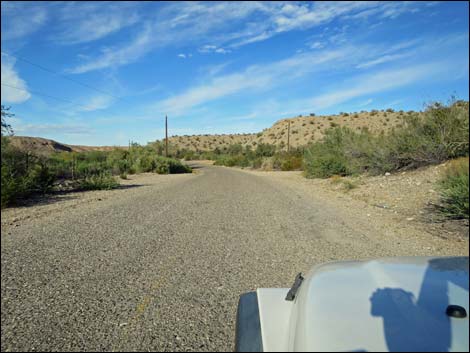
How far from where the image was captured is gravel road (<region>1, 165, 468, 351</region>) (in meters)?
2.68

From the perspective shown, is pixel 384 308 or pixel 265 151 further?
pixel 265 151

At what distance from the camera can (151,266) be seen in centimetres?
432

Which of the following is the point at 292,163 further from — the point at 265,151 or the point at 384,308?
the point at 384,308

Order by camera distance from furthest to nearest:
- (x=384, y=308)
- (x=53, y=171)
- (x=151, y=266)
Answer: (x=53, y=171) < (x=151, y=266) < (x=384, y=308)

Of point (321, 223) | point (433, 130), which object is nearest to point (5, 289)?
point (433, 130)

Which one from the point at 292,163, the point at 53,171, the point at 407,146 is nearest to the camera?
the point at 407,146

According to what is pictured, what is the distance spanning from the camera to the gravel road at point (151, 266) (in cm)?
268

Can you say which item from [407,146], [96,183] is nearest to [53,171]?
[96,183]

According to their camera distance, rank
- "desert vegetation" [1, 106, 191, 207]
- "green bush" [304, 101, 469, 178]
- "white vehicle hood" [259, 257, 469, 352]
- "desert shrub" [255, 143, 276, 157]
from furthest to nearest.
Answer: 1. "desert shrub" [255, 143, 276, 157]
2. "desert vegetation" [1, 106, 191, 207]
3. "green bush" [304, 101, 469, 178]
4. "white vehicle hood" [259, 257, 469, 352]

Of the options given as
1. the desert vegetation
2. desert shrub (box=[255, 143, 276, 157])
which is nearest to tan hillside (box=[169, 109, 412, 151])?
desert shrub (box=[255, 143, 276, 157])

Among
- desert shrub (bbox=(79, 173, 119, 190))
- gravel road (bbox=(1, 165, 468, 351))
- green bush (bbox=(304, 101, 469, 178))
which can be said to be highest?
green bush (bbox=(304, 101, 469, 178))

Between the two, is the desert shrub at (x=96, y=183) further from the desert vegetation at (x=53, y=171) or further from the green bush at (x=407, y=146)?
the green bush at (x=407, y=146)

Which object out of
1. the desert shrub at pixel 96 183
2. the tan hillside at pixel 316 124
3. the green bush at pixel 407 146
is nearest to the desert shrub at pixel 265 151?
the tan hillside at pixel 316 124

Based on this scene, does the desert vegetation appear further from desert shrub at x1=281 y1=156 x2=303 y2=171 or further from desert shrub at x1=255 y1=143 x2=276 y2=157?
desert shrub at x1=255 y1=143 x2=276 y2=157
